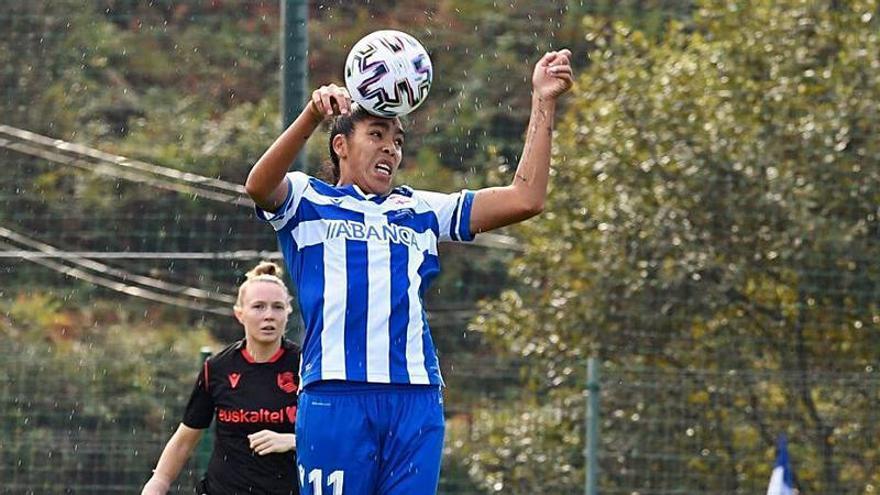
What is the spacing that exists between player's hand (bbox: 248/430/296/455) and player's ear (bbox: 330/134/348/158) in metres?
1.51

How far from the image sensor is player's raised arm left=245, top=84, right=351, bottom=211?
14.8 feet

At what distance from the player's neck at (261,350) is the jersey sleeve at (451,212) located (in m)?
1.53

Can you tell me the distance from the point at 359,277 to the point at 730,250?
5.37 metres

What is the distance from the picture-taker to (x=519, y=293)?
1115 cm

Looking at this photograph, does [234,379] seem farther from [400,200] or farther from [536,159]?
[536,159]

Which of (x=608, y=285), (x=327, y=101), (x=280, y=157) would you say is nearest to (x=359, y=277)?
(x=280, y=157)

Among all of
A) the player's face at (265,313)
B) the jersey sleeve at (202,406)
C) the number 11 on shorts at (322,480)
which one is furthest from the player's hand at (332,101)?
the jersey sleeve at (202,406)

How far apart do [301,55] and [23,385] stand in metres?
2.22

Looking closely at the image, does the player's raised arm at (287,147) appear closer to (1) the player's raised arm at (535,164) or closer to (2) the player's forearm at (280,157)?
(2) the player's forearm at (280,157)

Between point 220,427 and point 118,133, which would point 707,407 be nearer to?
point 220,427

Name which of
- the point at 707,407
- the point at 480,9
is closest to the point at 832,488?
the point at 707,407

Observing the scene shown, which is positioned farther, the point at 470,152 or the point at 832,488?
the point at 470,152

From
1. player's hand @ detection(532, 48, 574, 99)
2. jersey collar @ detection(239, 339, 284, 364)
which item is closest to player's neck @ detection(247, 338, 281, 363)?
jersey collar @ detection(239, 339, 284, 364)

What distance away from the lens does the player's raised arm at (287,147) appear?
4.50m
